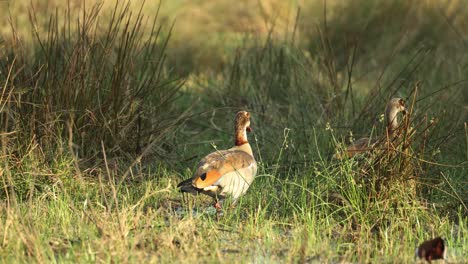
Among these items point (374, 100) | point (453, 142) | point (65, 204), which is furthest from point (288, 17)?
point (65, 204)

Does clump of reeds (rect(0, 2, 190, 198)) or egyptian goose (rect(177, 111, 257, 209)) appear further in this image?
clump of reeds (rect(0, 2, 190, 198))

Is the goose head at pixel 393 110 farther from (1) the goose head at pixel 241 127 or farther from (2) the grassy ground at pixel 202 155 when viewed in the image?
(1) the goose head at pixel 241 127

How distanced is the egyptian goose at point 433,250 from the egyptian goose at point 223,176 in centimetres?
173

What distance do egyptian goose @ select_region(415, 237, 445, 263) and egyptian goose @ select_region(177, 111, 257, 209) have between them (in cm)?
173

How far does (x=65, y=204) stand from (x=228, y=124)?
3440 millimetres

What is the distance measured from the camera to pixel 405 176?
585 centimetres

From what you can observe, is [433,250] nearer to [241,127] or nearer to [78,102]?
[241,127]

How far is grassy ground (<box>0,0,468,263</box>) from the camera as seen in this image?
5.14 metres

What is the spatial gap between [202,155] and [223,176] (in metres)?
1.91

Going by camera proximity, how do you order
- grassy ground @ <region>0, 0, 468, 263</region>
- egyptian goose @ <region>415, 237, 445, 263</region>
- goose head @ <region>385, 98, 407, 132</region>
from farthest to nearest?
goose head @ <region>385, 98, 407, 132</region> < grassy ground @ <region>0, 0, 468, 263</region> < egyptian goose @ <region>415, 237, 445, 263</region>

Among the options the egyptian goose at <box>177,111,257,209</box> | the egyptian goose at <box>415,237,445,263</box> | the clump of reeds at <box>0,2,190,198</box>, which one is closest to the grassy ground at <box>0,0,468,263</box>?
the clump of reeds at <box>0,2,190,198</box>

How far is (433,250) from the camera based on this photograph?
4.77m

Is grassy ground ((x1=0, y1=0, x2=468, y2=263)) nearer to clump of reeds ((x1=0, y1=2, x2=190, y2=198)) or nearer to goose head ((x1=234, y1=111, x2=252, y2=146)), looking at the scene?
clump of reeds ((x1=0, y1=2, x2=190, y2=198))

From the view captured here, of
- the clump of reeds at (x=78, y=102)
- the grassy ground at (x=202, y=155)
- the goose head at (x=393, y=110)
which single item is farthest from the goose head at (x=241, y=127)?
the goose head at (x=393, y=110)
